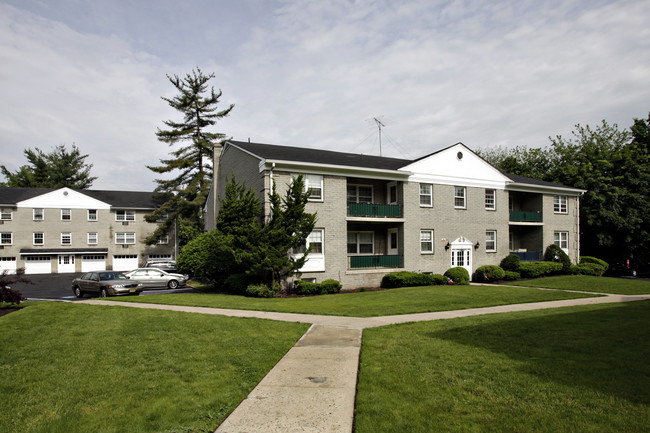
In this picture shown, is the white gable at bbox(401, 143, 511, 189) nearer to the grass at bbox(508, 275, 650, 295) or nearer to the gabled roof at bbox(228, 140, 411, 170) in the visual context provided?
the gabled roof at bbox(228, 140, 411, 170)

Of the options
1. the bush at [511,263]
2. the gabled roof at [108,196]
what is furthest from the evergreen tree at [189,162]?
the bush at [511,263]

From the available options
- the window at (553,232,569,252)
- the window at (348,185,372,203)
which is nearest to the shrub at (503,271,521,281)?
the window at (553,232,569,252)

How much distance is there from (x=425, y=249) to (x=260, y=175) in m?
11.1

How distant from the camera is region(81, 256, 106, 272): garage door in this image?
44344mm

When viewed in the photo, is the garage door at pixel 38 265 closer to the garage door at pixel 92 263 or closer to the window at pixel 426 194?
the garage door at pixel 92 263

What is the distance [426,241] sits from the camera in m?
25.6

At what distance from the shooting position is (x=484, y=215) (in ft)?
90.9

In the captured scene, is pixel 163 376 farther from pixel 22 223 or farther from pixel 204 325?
pixel 22 223

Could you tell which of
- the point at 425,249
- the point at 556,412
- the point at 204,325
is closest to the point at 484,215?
the point at 425,249

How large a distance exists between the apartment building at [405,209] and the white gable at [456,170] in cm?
6

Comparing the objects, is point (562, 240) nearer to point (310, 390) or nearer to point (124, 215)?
point (310, 390)

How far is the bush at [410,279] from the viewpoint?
22.8 metres

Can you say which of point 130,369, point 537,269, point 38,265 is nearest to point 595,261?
point 537,269

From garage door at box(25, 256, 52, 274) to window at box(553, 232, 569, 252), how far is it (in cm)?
4773
